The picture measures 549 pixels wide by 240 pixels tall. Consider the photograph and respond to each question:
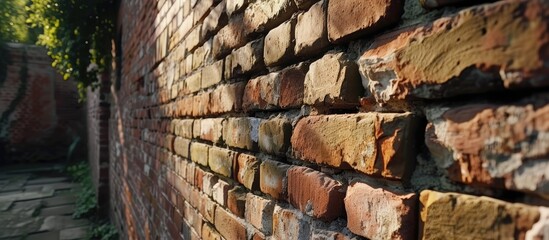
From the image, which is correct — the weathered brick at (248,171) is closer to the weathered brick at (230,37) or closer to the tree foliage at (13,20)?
the weathered brick at (230,37)

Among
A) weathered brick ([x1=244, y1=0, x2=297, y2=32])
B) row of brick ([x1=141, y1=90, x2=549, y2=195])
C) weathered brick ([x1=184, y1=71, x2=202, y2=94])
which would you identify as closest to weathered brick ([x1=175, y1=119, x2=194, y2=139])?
weathered brick ([x1=184, y1=71, x2=202, y2=94])

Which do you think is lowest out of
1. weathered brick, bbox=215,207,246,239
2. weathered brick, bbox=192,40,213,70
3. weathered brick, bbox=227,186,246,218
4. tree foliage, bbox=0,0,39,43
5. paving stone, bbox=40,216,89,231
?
paving stone, bbox=40,216,89,231

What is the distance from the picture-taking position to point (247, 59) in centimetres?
113

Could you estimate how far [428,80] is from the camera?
52cm

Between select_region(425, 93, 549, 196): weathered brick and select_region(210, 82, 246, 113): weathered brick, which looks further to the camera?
select_region(210, 82, 246, 113): weathered brick

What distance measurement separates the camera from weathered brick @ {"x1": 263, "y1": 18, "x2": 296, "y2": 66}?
2.91ft

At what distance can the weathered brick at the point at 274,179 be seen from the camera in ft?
3.02

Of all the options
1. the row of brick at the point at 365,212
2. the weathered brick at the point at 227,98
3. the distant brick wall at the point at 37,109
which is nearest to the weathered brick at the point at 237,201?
the row of brick at the point at 365,212

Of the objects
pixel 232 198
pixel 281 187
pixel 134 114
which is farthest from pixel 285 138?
pixel 134 114

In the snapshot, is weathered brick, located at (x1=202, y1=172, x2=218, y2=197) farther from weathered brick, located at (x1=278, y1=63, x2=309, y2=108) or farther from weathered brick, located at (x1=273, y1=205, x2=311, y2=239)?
weathered brick, located at (x1=278, y1=63, x2=309, y2=108)

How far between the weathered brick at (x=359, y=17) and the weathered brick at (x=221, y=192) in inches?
29.4

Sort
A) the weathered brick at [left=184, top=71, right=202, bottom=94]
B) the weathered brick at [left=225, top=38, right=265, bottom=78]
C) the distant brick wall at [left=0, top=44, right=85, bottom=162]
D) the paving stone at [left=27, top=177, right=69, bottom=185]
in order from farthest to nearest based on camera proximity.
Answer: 1. the distant brick wall at [left=0, top=44, right=85, bottom=162]
2. the paving stone at [left=27, top=177, right=69, bottom=185]
3. the weathered brick at [left=184, top=71, right=202, bottom=94]
4. the weathered brick at [left=225, top=38, right=265, bottom=78]

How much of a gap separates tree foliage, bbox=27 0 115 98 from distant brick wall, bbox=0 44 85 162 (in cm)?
735

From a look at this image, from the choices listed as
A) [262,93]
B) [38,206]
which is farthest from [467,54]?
[38,206]
